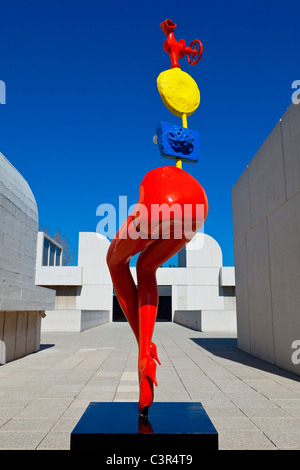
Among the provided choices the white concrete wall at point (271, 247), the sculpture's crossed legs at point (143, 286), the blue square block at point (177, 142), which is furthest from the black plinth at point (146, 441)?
the white concrete wall at point (271, 247)

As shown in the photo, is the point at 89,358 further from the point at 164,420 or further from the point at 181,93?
the point at 181,93

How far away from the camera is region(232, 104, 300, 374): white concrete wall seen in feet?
24.2

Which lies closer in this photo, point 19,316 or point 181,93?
point 181,93

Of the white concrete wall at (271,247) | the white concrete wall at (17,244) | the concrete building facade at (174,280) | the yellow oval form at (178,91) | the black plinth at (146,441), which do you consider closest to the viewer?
the black plinth at (146,441)

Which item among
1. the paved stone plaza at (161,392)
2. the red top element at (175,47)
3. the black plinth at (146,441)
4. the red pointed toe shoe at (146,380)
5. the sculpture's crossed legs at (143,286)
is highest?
the red top element at (175,47)

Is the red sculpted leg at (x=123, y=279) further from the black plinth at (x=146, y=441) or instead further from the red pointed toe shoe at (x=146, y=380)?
the black plinth at (x=146, y=441)

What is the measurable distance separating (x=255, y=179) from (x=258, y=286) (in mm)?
2828

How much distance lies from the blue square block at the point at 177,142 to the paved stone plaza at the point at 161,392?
266 cm

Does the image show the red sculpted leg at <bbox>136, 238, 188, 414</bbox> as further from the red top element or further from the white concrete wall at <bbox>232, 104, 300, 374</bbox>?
the white concrete wall at <bbox>232, 104, 300, 374</bbox>

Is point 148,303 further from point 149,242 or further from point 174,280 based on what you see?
point 174,280

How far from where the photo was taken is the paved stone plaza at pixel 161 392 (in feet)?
12.3

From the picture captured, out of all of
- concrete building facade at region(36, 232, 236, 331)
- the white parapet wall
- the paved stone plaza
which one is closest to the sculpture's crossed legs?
the paved stone plaza

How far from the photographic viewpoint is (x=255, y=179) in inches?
383
